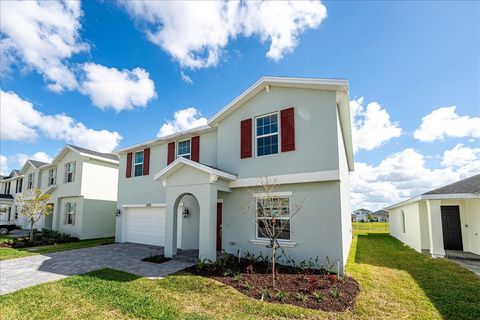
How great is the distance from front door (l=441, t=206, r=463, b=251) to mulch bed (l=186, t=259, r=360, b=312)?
31.0 feet

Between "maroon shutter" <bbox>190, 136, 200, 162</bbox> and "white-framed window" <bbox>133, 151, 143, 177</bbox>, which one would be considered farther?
"white-framed window" <bbox>133, 151, 143, 177</bbox>

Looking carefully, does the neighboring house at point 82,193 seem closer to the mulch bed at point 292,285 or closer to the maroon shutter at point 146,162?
the maroon shutter at point 146,162

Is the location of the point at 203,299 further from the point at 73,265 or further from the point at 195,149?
the point at 195,149

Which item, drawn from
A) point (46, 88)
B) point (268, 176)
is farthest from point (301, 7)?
point (46, 88)

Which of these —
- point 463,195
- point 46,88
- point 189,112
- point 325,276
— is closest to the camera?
point 325,276

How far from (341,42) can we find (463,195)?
8.63 m

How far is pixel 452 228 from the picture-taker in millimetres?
13352

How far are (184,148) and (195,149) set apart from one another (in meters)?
0.94

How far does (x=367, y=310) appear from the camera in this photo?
5.75 meters

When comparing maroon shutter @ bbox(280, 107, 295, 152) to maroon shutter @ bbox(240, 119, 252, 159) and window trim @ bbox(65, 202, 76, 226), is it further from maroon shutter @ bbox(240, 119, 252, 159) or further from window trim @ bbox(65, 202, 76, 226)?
window trim @ bbox(65, 202, 76, 226)

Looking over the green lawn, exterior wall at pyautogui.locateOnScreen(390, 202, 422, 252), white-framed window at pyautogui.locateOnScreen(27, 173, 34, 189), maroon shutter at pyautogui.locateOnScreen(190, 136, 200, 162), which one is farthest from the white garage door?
white-framed window at pyautogui.locateOnScreen(27, 173, 34, 189)

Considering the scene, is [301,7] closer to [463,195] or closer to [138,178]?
[463,195]

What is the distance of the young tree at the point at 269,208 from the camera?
9250 millimetres

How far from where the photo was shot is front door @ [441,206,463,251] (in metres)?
13.2
